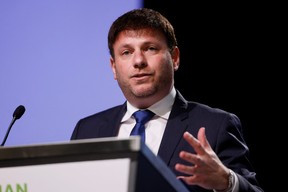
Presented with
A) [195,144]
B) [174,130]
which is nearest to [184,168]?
[195,144]

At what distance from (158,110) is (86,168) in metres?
1.19

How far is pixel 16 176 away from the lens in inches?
47.4

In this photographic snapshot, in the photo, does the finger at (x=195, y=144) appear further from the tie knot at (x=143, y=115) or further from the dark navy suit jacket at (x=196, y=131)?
the tie knot at (x=143, y=115)

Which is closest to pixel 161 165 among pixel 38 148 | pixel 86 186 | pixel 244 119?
pixel 86 186

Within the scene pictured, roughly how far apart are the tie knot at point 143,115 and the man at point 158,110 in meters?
0.02

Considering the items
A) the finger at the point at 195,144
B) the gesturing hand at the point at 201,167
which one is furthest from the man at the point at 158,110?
the finger at the point at 195,144

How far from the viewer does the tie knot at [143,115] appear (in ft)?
7.35

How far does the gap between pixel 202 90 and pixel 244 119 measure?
30 cm

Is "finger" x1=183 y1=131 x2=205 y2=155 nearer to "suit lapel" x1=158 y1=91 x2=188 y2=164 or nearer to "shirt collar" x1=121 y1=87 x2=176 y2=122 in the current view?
"suit lapel" x1=158 y1=91 x2=188 y2=164

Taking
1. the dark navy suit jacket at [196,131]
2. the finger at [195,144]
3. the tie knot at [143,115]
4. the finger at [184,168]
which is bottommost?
the dark navy suit jacket at [196,131]

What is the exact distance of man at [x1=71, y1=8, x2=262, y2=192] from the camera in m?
2.07

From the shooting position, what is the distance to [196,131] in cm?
215

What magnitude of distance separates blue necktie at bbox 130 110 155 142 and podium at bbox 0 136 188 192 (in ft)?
3.12

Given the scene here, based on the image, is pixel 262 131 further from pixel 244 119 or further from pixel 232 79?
pixel 232 79
